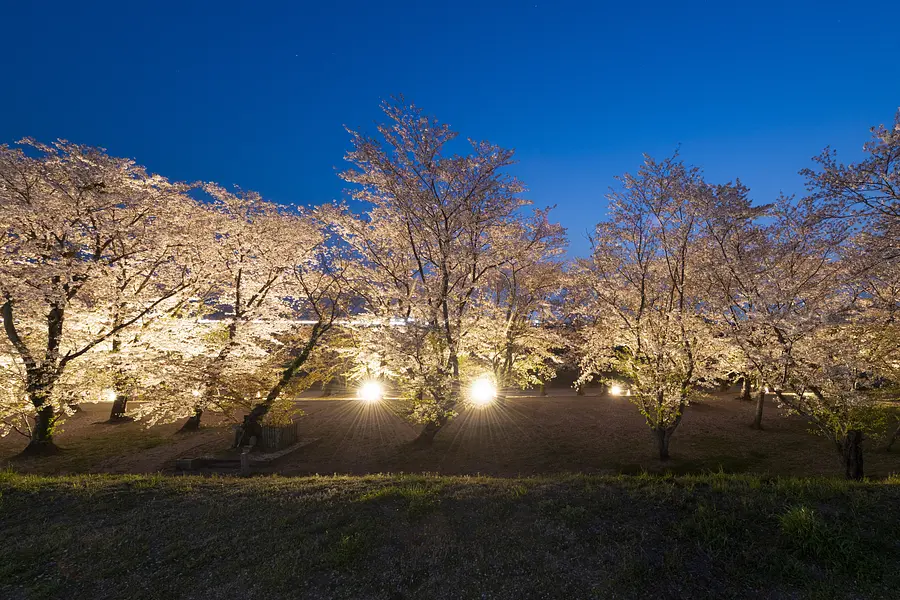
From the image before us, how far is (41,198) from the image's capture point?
13.1m

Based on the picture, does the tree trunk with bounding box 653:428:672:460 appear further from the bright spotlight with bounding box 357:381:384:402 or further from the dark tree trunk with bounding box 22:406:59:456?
the dark tree trunk with bounding box 22:406:59:456

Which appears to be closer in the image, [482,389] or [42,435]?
[42,435]

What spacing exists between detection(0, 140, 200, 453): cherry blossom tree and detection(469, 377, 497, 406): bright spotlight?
39.5ft

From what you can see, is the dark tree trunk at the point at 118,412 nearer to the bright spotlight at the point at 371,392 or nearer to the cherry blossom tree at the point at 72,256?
the cherry blossom tree at the point at 72,256

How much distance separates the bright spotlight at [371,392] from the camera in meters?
25.6

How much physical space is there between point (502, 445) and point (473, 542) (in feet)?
35.2

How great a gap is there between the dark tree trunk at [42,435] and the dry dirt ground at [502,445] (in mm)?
621

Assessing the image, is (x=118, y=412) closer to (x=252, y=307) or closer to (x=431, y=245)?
(x=252, y=307)

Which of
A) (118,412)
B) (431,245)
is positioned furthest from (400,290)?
(118,412)

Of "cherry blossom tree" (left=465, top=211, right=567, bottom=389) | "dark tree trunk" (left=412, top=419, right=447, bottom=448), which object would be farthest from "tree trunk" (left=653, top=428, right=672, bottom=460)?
"dark tree trunk" (left=412, top=419, right=447, bottom=448)

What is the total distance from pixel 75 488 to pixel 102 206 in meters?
9.90

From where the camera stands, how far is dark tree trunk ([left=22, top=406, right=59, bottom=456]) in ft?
48.1

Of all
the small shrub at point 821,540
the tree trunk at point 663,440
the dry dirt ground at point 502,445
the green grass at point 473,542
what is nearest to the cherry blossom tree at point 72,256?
the dry dirt ground at point 502,445

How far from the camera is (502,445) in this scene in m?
16.3
